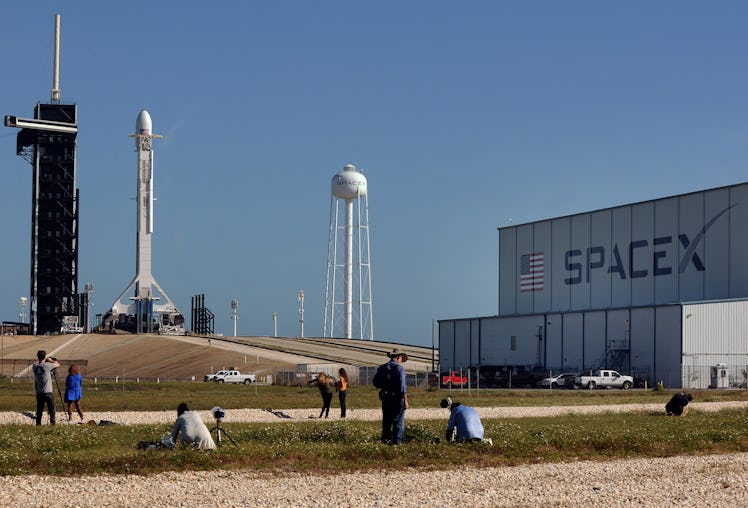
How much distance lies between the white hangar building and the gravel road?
47070 millimetres

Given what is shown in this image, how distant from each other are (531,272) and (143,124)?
53.1 metres

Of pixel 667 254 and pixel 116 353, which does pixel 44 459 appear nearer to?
pixel 667 254

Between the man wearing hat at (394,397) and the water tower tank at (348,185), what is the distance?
103 metres

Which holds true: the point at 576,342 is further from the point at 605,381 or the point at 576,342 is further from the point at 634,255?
the point at 605,381

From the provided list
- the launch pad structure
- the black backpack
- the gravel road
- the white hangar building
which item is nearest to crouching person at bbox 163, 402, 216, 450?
the gravel road

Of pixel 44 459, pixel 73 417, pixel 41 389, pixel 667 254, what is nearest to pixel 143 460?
pixel 44 459

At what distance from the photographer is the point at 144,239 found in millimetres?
126938

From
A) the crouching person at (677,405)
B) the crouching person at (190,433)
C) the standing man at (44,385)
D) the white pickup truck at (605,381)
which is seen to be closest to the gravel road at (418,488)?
the crouching person at (190,433)

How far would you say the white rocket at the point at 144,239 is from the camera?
124625 mm

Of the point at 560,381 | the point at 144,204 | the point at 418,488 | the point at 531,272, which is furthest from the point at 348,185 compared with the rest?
the point at 418,488

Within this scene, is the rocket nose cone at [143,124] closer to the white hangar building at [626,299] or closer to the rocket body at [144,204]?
the rocket body at [144,204]

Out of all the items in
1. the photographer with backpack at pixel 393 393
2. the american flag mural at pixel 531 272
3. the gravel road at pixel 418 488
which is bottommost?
the gravel road at pixel 418 488

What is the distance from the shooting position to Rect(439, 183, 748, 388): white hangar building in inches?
2643

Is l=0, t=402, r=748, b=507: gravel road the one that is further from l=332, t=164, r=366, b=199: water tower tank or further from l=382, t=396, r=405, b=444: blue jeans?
l=332, t=164, r=366, b=199: water tower tank
